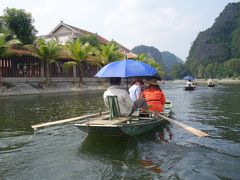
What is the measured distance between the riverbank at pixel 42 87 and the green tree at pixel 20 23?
8048 mm

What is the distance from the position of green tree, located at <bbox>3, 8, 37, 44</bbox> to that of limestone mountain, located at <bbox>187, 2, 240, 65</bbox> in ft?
441

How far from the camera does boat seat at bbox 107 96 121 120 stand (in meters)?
10.6

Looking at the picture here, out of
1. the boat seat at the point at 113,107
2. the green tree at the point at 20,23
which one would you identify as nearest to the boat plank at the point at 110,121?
the boat seat at the point at 113,107

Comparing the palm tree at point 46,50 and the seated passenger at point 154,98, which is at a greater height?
the palm tree at point 46,50

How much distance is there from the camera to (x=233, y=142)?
10.7 metres

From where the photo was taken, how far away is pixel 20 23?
43844 millimetres

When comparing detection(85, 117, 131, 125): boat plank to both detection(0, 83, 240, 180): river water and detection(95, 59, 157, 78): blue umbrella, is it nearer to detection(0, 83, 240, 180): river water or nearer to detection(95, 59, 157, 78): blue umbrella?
detection(0, 83, 240, 180): river water

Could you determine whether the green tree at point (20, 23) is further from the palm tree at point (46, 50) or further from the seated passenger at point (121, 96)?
the seated passenger at point (121, 96)

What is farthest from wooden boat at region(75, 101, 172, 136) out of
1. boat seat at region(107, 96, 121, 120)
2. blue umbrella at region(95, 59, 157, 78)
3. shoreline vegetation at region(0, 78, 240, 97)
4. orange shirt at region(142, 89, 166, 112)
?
shoreline vegetation at region(0, 78, 240, 97)

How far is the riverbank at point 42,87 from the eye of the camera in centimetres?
3478

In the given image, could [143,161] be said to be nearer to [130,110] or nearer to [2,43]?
[130,110]

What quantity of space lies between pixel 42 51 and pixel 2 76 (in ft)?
17.7

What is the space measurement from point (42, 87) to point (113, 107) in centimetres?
Result: 3055

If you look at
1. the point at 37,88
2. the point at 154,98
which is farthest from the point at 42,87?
the point at 154,98
